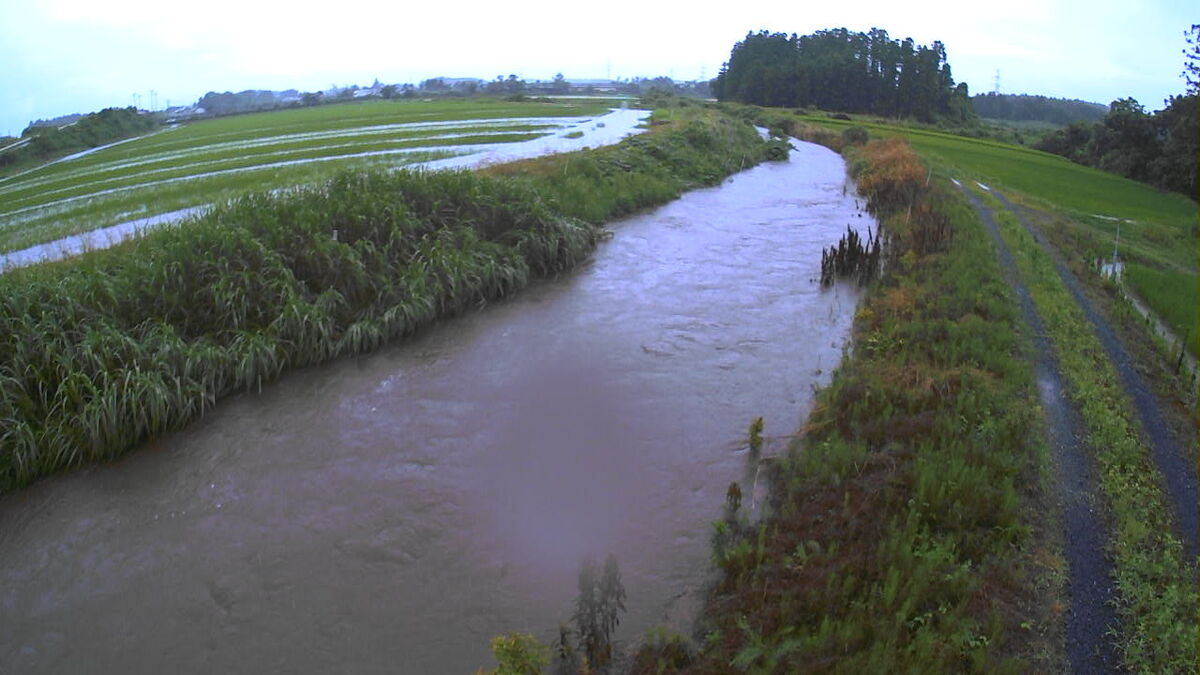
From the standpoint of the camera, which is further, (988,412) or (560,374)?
(560,374)

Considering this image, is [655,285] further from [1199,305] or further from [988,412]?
[1199,305]

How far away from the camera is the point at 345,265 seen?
10148mm

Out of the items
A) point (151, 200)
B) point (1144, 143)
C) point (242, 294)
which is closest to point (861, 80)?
point (1144, 143)

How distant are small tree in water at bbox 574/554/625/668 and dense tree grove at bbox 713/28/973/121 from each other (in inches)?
2405

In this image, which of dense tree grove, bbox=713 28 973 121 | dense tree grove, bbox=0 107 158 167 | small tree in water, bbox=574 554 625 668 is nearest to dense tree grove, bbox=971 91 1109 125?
dense tree grove, bbox=713 28 973 121

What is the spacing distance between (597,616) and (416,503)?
7.63ft

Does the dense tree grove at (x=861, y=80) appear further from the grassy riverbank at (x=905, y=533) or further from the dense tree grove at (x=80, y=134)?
the grassy riverbank at (x=905, y=533)

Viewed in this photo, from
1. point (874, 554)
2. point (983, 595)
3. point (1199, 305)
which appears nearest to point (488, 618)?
point (874, 554)

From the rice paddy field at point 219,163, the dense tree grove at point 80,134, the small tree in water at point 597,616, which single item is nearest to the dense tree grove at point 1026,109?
the rice paddy field at point 219,163

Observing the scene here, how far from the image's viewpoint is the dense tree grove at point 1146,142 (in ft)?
83.4

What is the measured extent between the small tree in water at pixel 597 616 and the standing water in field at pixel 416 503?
0.77ft

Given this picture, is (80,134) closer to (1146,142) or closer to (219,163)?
(219,163)

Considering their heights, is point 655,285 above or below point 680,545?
above

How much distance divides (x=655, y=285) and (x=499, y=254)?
2718 millimetres
